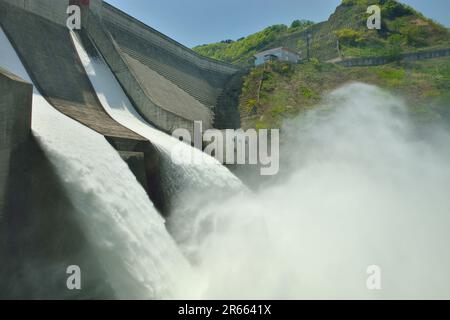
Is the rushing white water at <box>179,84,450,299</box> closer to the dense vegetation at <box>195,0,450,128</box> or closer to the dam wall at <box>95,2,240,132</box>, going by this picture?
the dense vegetation at <box>195,0,450,128</box>

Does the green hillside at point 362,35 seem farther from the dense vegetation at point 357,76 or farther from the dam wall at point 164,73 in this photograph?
the dam wall at point 164,73

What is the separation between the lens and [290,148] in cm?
1745

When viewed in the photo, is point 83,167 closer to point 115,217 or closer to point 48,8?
point 115,217

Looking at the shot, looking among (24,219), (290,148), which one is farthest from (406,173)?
(24,219)

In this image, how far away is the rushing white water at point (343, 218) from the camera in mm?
8609

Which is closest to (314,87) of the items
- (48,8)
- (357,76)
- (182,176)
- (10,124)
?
(357,76)

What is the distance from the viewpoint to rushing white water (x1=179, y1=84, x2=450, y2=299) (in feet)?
28.2

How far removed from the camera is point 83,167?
7215 mm

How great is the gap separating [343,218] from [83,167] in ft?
30.0

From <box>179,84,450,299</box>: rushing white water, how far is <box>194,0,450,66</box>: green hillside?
754 inches

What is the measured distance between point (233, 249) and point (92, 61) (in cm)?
994

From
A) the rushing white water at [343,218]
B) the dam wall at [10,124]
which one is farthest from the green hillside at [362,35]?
the dam wall at [10,124]

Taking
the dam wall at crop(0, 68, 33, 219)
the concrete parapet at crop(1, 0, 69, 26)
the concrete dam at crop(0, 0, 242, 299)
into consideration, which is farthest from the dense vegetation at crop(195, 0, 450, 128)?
the dam wall at crop(0, 68, 33, 219)
